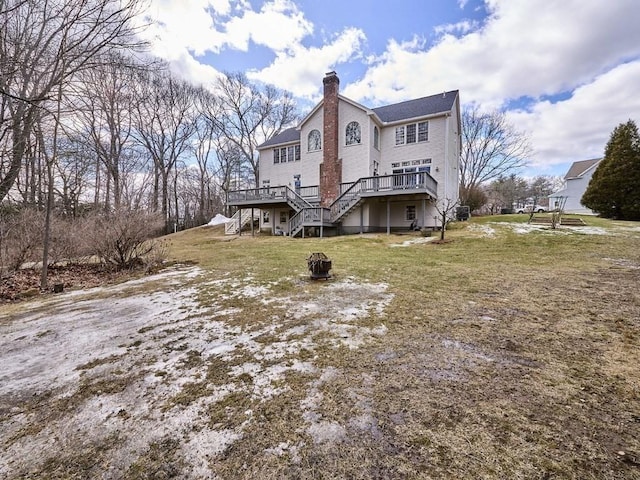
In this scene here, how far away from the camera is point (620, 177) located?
16.6 metres

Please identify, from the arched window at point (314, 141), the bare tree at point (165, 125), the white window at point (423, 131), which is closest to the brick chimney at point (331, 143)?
the arched window at point (314, 141)

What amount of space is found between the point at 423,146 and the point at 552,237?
8620 millimetres

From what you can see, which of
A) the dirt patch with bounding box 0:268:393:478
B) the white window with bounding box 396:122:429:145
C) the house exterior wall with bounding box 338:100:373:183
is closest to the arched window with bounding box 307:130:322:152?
the house exterior wall with bounding box 338:100:373:183

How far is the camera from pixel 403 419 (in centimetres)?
210

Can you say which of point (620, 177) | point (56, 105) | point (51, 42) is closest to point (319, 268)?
point (56, 105)

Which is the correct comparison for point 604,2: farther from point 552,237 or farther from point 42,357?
point 42,357

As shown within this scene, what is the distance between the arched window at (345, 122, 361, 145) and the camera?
17.5m

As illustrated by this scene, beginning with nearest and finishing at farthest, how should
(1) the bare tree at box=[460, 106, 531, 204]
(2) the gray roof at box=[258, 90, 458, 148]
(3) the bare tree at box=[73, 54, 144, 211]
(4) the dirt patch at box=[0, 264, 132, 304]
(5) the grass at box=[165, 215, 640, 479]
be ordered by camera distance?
(5) the grass at box=[165, 215, 640, 479] < (4) the dirt patch at box=[0, 264, 132, 304] < (3) the bare tree at box=[73, 54, 144, 211] < (2) the gray roof at box=[258, 90, 458, 148] < (1) the bare tree at box=[460, 106, 531, 204]

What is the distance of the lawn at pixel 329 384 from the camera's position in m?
1.78

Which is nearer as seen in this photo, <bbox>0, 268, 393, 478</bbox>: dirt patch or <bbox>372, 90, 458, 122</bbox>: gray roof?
<bbox>0, 268, 393, 478</bbox>: dirt patch

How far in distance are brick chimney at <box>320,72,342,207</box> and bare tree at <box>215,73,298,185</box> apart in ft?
45.3

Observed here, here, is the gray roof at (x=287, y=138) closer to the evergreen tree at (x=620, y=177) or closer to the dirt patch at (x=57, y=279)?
the dirt patch at (x=57, y=279)

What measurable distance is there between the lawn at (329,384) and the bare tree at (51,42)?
17.9 feet

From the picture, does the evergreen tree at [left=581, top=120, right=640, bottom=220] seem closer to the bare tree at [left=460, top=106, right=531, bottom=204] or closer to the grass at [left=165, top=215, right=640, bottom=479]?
the bare tree at [left=460, top=106, right=531, bottom=204]
